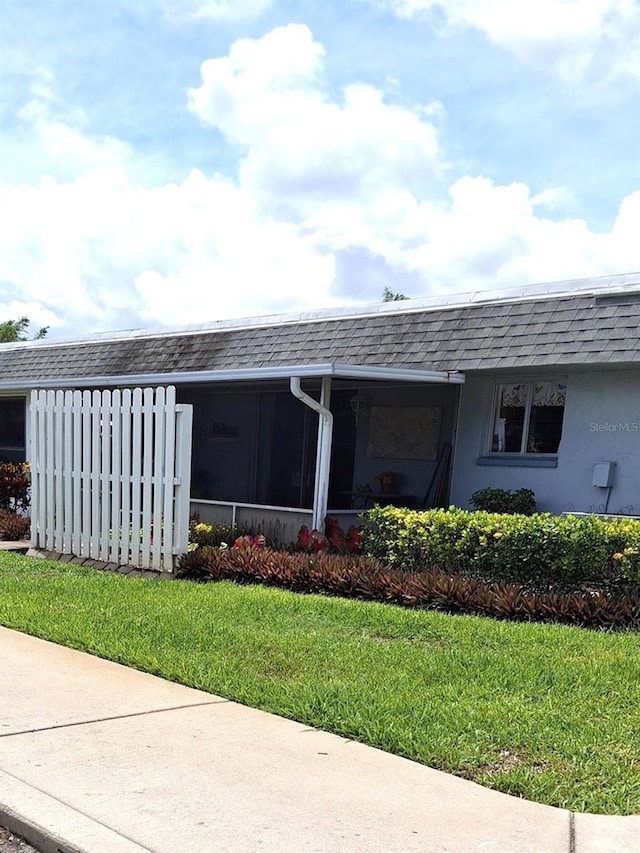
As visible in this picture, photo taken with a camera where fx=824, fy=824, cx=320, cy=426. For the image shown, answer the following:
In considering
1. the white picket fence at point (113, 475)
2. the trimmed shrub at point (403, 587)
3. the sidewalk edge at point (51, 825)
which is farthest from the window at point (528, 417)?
the sidewalk edge at point (51, 825)

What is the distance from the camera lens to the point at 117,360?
1530 centimetres

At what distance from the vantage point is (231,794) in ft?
11.9

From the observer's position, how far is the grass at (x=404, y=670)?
405 centimetres

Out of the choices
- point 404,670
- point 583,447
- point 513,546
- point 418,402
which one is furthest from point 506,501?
point 404,670

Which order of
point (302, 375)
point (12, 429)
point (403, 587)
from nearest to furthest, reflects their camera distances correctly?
point (403, 587) < point (302, 375) < point (12, 429)

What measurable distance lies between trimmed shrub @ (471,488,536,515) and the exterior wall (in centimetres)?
→ 23

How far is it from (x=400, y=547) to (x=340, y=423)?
3.09 m

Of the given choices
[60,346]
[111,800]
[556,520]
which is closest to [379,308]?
[556,520]

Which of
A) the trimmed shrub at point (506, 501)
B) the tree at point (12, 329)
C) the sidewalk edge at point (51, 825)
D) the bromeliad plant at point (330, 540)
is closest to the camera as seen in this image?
the sidewalk edge at point (51, 825)

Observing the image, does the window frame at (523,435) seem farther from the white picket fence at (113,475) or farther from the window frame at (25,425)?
the window frame at (25,425)

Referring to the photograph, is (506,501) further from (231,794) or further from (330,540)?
(231,794)

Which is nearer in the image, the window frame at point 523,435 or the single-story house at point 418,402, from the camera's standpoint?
the single-story house at point 418,402

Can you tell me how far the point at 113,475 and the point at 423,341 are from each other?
180 inches

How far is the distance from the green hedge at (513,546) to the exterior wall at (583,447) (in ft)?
7.16
